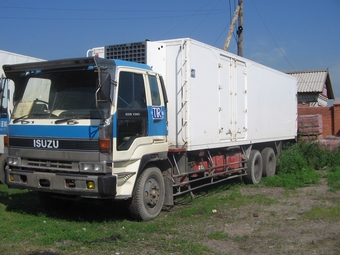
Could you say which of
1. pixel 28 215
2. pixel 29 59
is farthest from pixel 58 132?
pixel 29 59

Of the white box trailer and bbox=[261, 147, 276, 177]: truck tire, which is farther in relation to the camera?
bbox=[261, 147, 276, 177]: truck tire

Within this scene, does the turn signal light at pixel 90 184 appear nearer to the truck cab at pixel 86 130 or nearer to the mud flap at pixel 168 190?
the truck cab at pixel 86 130

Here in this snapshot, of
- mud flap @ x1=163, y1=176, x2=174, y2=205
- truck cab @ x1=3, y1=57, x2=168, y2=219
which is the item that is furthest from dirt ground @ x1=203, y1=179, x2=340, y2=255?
truck cab @ x1=3, y1=57, x2=168, y2=219

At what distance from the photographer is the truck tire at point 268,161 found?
12.4 meters

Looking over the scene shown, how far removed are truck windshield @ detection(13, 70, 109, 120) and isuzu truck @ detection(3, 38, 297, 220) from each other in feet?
0.05

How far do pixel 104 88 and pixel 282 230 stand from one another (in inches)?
143

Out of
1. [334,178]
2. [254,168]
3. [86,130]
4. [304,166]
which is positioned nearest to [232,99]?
[254,168]

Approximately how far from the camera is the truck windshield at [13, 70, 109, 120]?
6.53 metres

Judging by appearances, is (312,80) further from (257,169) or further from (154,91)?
(154,91)

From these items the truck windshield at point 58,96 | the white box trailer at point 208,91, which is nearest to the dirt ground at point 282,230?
the white box trailer at point 208,91

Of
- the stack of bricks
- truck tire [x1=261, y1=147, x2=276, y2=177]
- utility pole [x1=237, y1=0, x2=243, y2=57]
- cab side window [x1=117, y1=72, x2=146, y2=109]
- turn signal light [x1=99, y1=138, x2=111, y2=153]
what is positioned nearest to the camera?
turn signal light [x1=99, y1=138, x2=111, y2=153]

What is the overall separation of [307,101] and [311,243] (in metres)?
27.0

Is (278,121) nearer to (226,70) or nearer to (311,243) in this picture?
(226,70)

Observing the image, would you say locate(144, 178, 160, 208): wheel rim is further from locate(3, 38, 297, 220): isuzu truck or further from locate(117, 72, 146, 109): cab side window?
locate(117, 72, 146, 109): cab side window
